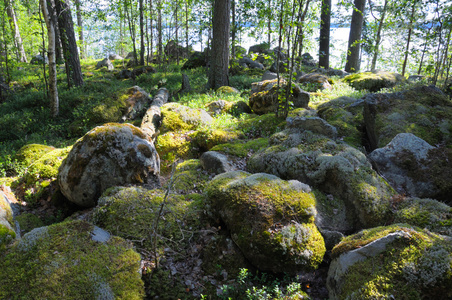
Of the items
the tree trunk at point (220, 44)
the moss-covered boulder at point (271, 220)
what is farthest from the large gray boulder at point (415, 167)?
the tree trunk at point (220, 44)

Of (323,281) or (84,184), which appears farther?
(84,184)

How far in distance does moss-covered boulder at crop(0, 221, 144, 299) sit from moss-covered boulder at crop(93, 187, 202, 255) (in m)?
0.63

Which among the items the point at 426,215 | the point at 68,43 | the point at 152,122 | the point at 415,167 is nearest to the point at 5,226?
the point at 152,122

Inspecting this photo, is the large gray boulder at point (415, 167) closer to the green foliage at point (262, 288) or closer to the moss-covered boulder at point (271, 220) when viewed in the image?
the moss-covered boulder at point (271, 220)

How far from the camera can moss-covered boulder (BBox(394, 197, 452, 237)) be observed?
3.71m

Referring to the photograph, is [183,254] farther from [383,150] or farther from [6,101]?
[6,101]

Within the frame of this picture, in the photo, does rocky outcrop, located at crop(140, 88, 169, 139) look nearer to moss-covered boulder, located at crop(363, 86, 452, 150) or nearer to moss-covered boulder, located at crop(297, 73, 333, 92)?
moss-covered boulder, located at crop(363, 86, 452, 150)

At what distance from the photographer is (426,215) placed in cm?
396

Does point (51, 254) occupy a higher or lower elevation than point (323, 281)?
higher

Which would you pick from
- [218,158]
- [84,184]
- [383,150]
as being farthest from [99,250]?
[383,150]

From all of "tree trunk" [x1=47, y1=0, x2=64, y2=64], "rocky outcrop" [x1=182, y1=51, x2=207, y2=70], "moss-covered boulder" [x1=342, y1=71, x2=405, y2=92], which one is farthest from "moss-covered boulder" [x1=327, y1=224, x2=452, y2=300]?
"rocky outcrop" [x1=182, y1=51, x2=207, y2=70]

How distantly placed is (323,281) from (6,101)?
1590 cm

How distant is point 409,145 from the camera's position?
571 centimetres

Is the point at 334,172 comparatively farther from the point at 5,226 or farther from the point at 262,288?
the point at 5,226
